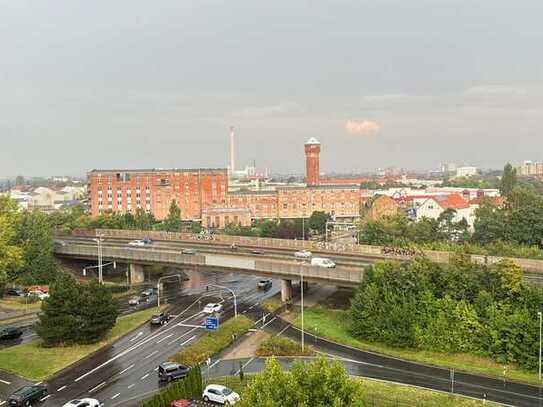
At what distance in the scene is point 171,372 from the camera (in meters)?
44.8

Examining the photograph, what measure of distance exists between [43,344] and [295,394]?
124 feet

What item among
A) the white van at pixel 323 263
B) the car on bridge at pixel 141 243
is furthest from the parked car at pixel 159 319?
the car on bridge at pixel 141 243

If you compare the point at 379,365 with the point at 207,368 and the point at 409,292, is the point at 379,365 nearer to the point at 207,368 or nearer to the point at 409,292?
the point at 409,292

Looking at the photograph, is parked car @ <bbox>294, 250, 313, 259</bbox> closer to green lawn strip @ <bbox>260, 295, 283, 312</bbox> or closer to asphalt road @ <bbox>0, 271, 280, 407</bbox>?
green lawn strip @ <bbox>260, 295, 283, 312</bbox>

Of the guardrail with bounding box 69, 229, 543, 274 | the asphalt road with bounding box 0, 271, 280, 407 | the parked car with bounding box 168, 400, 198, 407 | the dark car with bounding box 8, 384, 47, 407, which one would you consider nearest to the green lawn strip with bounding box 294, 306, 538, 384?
the asphalt road with bounding box 0, 271, 280, 407

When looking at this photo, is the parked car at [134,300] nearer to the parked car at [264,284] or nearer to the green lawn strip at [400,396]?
the parked car at [264,284]

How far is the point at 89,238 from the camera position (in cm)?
10744

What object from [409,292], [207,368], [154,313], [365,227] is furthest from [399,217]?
[207,368]

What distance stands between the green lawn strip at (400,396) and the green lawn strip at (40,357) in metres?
15.7

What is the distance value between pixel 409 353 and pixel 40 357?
37.2 m

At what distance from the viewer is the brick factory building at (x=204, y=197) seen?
598 ft

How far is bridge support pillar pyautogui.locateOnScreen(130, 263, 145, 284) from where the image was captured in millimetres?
87125

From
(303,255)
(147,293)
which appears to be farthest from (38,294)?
(303,255)

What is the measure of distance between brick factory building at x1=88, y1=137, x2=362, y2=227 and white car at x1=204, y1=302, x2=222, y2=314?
358 feet
